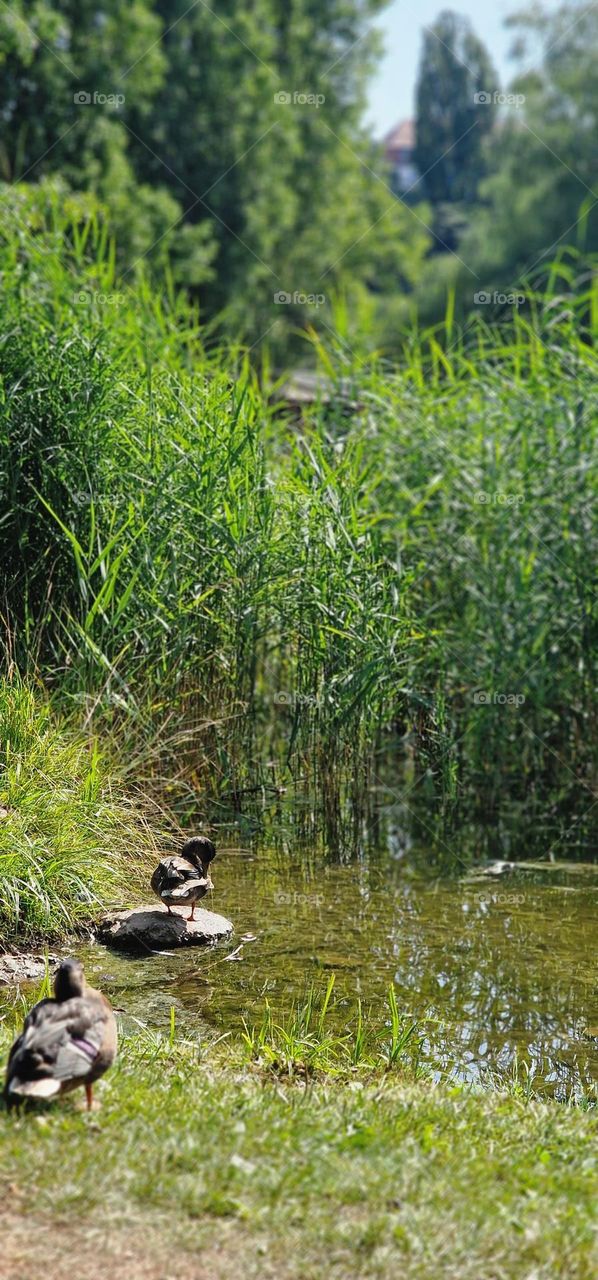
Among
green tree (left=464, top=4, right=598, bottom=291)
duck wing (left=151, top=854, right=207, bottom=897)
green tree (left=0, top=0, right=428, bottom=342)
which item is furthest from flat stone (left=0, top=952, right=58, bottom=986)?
green tree (left=464, top=4, right=598, bottom=291)

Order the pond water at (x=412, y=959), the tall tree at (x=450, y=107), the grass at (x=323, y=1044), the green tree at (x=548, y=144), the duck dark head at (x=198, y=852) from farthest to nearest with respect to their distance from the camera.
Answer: the tall tree at (x=450, y=107)
the green tree at (x=548, y=144)
the duck dark head at (x=198, y=852)
the pond water at (x=412, y=959)
the grass at (x=323, y=1044)

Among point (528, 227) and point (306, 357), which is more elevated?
point (528, 227)

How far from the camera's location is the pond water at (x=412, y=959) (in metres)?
4.82

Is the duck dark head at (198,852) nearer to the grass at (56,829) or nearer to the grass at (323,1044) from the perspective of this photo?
the grass at (56,829)

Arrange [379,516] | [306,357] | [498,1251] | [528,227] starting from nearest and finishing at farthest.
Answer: [498,1251], [379,516], [306,357], [528,227]

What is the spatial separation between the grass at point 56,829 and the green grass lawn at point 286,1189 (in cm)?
172

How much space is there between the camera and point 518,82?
35594 mm

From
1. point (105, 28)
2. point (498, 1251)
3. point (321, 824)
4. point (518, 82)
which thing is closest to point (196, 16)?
point (105, 28)

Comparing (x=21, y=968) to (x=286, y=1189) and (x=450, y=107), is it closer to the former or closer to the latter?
(x=286, y=1189)

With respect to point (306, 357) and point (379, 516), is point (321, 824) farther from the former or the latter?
point (306, 357)

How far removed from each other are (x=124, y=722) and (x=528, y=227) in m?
33.1

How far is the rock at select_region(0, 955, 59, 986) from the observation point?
4930 millimetres

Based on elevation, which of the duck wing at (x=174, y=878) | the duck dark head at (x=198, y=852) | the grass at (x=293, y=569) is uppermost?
the grass at (x=293, y=569)

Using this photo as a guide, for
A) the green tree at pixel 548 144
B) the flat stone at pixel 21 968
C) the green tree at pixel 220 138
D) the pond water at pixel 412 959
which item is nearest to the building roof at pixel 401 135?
the green tree at pixel 220 138
